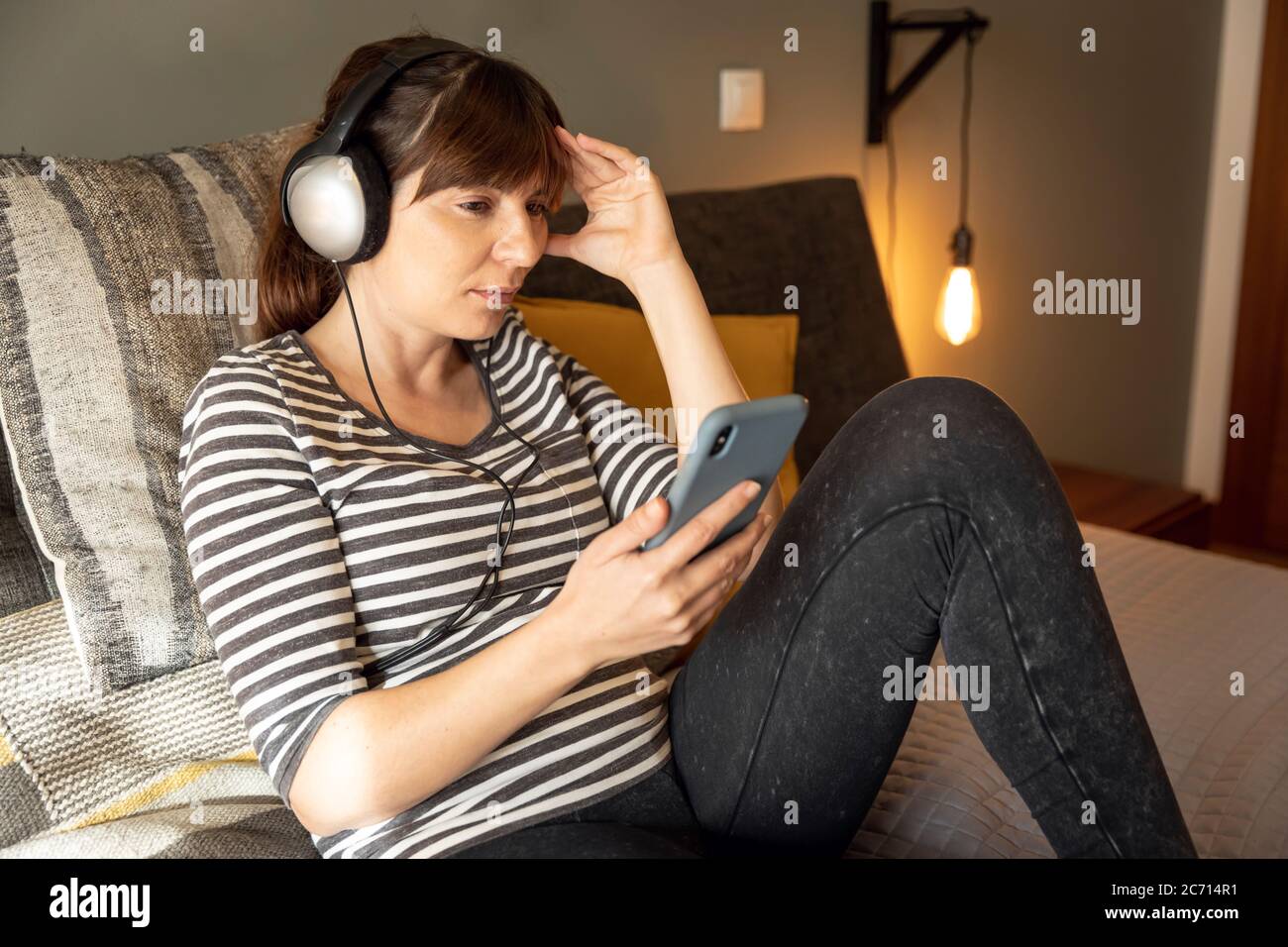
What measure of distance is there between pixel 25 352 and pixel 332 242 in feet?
0.87

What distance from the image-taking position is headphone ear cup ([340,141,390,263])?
34.7 inches

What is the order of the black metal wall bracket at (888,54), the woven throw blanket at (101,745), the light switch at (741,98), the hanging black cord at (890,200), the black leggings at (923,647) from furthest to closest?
1. the hanging black cord at (890,200)
2. the black metal wall bracket at (888,54)
3. the light switch at (741,98)
4. the woven throw blanket at (101,745)
5. the black leggings at (923,647)

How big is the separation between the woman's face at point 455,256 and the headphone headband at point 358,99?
0.06m

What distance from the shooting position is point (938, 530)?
0.83 metres

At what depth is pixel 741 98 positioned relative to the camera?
6.56 ft

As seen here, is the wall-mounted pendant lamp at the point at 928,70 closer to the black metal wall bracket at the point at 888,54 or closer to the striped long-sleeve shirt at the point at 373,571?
the black metal wall bracket at the point at 888,54

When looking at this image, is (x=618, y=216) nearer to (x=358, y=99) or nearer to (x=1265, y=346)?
(x=358, y=99)

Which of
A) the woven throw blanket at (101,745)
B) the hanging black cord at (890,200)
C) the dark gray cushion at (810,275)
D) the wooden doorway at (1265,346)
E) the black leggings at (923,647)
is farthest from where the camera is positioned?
the wooden doorway at (1265,346)

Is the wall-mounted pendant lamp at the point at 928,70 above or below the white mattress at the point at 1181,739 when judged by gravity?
above

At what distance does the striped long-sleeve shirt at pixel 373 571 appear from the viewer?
0.78 m

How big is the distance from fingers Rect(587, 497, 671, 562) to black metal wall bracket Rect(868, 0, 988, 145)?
5.43 feet

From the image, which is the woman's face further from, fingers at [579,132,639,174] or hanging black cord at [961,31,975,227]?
hanging black cord at [961,31,975,227]

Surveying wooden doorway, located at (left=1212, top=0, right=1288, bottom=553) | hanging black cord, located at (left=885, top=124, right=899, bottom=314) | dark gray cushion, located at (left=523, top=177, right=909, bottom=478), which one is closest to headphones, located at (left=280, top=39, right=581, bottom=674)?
dark gray cushion, located at (left=523, top=177, right=909, bottom=478)

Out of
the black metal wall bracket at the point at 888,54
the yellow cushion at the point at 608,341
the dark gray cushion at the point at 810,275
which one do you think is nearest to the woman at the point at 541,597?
the yellow cushion at the point at 608,341
